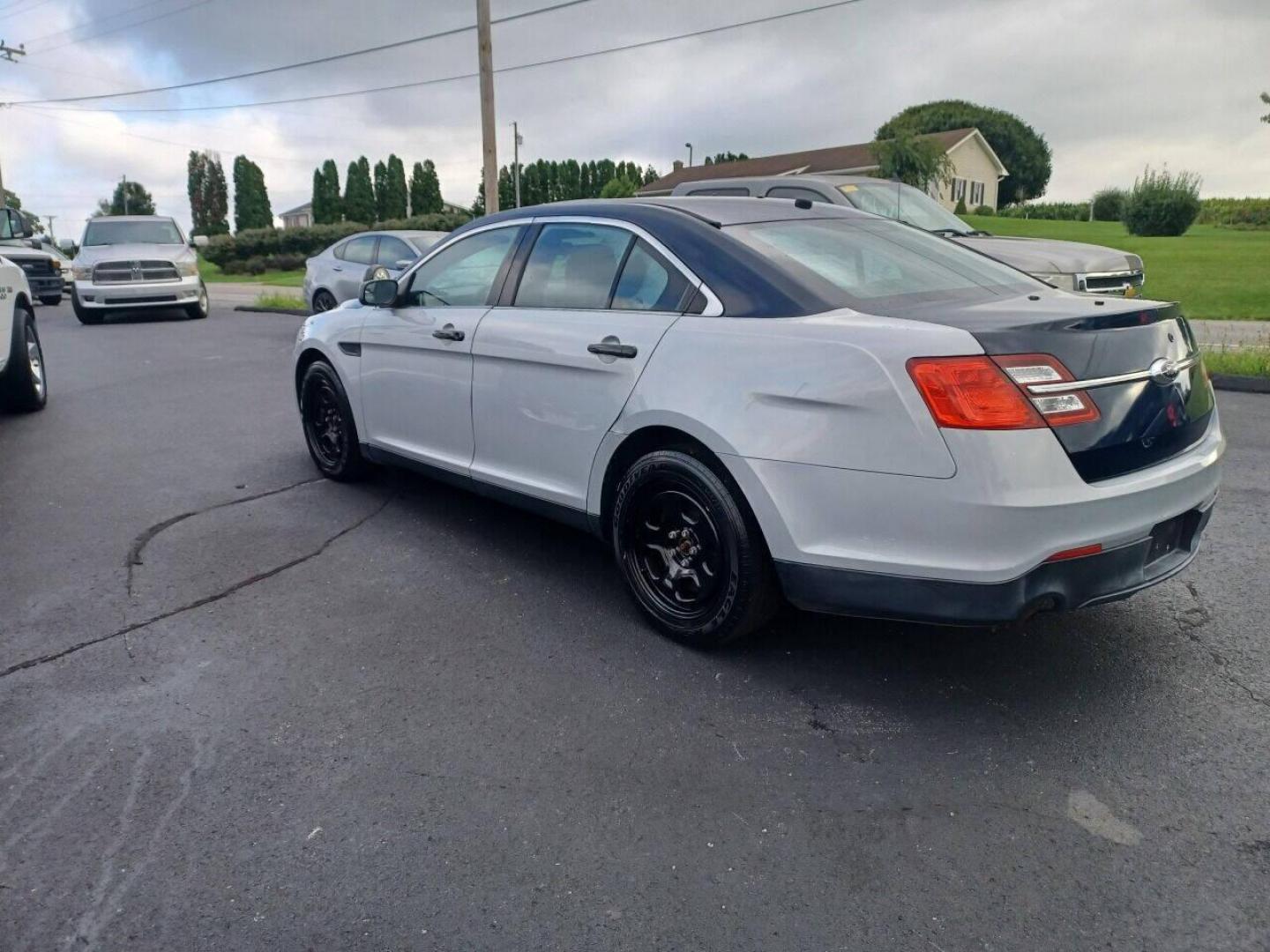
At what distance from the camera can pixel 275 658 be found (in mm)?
3736

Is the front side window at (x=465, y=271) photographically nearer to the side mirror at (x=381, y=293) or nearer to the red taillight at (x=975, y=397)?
the side mirror at (x=381, y=293)

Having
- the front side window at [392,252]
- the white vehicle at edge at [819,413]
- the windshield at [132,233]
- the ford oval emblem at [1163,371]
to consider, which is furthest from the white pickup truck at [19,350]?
the windshield at [132,233]

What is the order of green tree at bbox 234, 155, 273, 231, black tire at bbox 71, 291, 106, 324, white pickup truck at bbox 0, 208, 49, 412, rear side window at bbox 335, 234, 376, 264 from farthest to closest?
green tree at bbox 234, 155, 273, 231 < black tire at bbox 71, 291, 106, 324 < rear side window at bbox 335, 234, 376, 264 < white pickup truck at bbox 0, 208, 49, 412

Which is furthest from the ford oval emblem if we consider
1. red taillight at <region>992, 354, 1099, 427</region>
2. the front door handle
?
the front door handle

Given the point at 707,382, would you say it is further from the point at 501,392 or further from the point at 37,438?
the point at 37,438

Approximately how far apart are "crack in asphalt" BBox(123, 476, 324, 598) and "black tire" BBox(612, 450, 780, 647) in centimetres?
229

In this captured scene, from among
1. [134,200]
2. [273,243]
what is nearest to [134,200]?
[134,200]

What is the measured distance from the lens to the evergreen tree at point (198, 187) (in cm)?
8225

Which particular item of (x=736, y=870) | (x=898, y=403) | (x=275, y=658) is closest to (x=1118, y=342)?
(x=898, y=403)

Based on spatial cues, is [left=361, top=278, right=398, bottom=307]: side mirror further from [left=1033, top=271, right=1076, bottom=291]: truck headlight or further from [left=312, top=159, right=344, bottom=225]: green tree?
[left=312, top=159, right=344, bottom=225]: green tree

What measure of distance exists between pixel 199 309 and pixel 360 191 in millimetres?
44788

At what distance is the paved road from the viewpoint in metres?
2.37

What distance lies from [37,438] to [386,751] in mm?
6038

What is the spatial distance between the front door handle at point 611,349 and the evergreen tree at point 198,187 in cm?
8748
